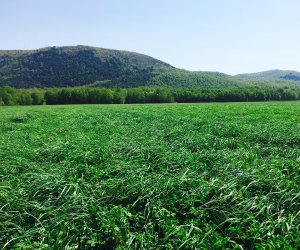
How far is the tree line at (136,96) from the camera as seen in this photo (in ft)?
300

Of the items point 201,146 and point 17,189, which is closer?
point 17,189

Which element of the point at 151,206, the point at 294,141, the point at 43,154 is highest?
the point at 294,141

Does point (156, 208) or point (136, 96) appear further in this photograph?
point (136, 96)

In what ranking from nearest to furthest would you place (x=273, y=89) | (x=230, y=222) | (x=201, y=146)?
(x=230, y=222), (x=201, y=146), (x=273, y=89)

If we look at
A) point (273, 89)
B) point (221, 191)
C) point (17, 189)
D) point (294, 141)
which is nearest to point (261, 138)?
point (294, 141)

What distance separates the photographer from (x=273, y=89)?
11388 centimetres

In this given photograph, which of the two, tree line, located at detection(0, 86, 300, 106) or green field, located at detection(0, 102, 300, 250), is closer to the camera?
green field, located at detection(0, 102, 300, 250)

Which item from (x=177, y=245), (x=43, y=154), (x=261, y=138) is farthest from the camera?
(x=261, y=138)

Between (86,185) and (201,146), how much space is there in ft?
12.7

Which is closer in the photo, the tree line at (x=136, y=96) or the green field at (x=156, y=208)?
the green field at (x=156, y=208)

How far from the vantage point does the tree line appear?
91375mm

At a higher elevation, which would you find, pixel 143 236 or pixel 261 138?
pixel 261 138

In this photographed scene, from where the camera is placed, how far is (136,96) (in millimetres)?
105438

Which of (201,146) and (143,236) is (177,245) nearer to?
(143,236)
